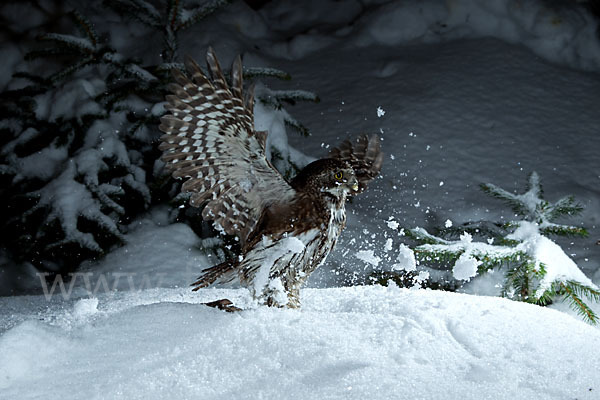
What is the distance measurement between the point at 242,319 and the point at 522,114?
12.4 feet

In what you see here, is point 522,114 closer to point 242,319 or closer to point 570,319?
point 570,319

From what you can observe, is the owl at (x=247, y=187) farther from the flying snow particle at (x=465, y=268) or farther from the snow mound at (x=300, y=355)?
the flying snow particle at (x=465, y=268)

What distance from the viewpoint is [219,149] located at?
1.80 metres

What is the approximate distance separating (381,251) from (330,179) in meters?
1.91

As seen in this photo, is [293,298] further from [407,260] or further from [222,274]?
[407,260]

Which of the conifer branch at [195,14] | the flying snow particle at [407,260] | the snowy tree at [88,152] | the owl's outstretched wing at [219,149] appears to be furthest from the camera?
the conifer branch at [195,14]

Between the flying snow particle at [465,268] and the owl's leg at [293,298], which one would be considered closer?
the owl's leg at [293,298]

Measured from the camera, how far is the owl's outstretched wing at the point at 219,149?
1.72 metres

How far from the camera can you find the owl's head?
1.88 meters

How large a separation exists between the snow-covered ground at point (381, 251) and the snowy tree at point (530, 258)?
11.9 inches

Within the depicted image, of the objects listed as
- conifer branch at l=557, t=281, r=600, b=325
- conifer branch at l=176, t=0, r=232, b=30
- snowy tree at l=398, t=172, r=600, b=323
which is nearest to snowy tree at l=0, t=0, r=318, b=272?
conifer branch at l=176, t=0, r=232, b=30

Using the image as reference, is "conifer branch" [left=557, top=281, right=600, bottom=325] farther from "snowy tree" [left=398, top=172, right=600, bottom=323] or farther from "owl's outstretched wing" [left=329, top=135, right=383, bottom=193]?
"owl's outstretched wing" [left=329, top=135, right=383, bottom=193]

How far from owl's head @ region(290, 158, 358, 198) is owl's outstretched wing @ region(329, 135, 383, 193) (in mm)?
333

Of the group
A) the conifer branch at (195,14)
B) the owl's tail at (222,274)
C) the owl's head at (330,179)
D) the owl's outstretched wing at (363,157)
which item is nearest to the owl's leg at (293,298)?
the owl's tail at (222,274)
